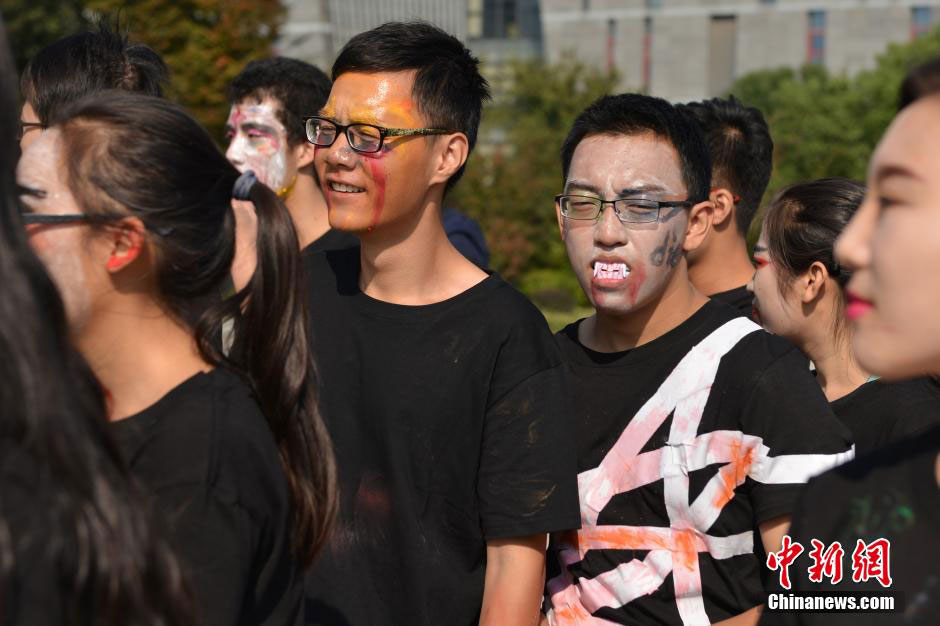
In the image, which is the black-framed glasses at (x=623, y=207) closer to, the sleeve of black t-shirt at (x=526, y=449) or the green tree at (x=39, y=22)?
the sleeve of black t-shirt at (x=526, y=449)

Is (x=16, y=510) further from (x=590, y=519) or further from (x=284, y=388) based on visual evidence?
(x=590, y=519)

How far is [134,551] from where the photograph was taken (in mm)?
1687

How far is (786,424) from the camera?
2738 millimetres

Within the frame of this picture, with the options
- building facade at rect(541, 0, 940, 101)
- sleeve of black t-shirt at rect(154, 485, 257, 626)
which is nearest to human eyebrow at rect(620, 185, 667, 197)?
sleeve of black t-shirt at rect(154, 485, 257, 626)

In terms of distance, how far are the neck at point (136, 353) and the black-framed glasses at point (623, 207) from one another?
1.37 m

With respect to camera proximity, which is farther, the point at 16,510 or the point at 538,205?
the point at 538,205

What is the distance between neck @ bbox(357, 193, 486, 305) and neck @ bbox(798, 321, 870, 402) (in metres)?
1.23

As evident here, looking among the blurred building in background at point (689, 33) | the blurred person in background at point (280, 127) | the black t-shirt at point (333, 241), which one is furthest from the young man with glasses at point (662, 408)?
the blurred building in background at point (689, 33)

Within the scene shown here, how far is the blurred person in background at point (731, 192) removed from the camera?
14.1 ft

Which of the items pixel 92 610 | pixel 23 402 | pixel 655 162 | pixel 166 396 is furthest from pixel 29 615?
pixel 655 162

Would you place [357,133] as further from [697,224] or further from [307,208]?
[307,208]

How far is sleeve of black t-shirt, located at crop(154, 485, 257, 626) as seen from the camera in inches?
77.3

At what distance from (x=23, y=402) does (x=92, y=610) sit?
1.11ft

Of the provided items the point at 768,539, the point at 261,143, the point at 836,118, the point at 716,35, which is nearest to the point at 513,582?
the point at 768,539
